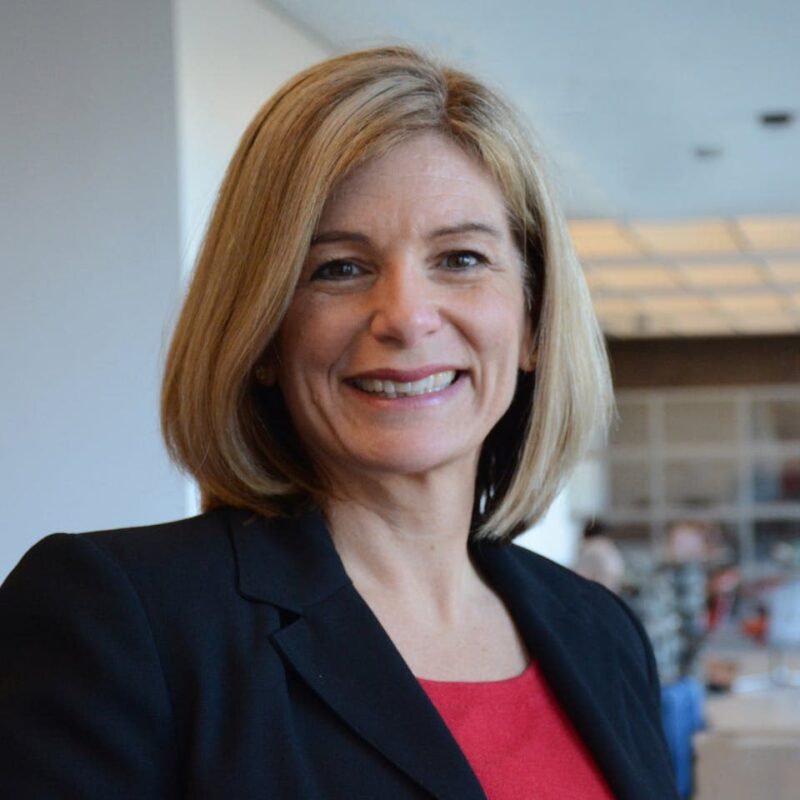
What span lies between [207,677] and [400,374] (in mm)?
291

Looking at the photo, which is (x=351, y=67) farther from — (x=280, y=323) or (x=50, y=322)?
(x=50, y=322)

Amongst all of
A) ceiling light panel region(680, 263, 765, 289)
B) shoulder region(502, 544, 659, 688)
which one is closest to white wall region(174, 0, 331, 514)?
shoulder region(502, 544, 659, 688)

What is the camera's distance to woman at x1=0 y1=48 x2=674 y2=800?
3.35ft

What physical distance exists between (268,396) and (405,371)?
14 centimetres

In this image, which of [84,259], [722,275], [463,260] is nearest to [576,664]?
[463,260]

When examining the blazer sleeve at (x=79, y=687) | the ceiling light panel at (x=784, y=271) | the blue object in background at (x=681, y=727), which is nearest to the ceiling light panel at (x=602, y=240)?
the ceiling light panel at (x=784, y=271)

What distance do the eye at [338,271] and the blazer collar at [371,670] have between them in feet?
0.65

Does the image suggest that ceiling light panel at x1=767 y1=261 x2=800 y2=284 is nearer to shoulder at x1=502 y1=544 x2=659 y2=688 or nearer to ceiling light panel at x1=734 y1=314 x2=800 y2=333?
ceiling light panel at x1=734 y1=314 x2=800 y2=333

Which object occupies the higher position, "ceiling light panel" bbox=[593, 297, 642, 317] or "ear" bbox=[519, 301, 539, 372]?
"ceiling light panel" bbox=[593, 297, 642, 317]

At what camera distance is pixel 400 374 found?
1.19m

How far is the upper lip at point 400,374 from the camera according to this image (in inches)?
46.7

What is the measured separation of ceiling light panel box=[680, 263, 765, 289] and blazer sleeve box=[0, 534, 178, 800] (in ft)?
32.2

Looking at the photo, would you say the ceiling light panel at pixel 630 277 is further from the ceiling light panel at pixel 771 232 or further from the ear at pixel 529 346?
the ear at pixel 529 346

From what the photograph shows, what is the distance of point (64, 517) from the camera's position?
3.35 metres
